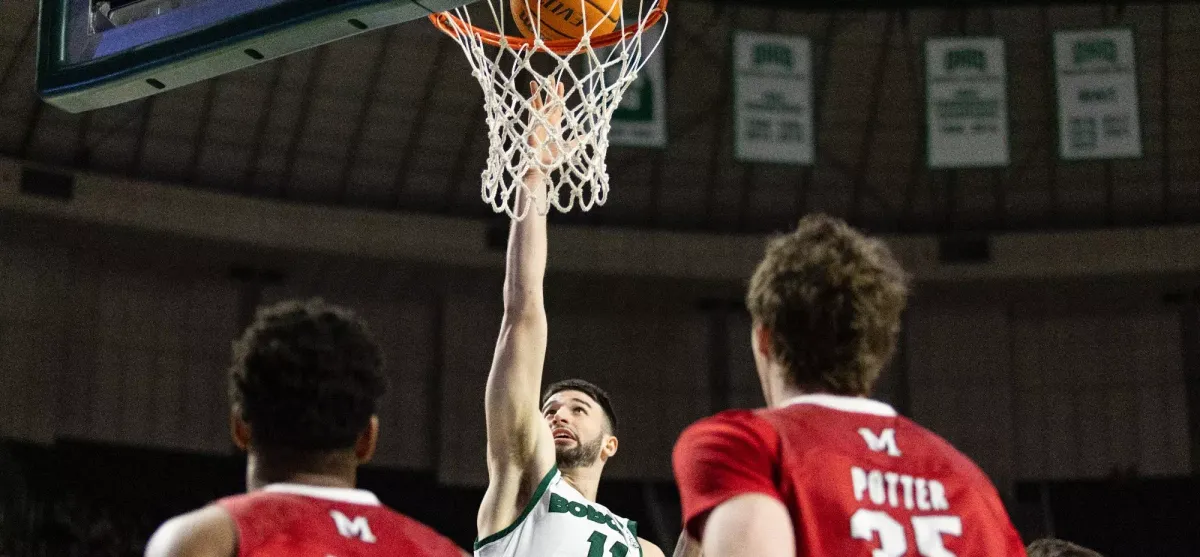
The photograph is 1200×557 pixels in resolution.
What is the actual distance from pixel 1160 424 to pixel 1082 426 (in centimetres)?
113

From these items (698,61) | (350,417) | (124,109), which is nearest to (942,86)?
(698,61)

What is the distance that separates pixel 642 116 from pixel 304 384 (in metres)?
16.3

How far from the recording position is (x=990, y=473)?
2214 centimetres

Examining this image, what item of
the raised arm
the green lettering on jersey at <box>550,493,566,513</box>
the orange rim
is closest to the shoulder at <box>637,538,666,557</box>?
the green lettering on jersey at <box>550,493,566,513</box>

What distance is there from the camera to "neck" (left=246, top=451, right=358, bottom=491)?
10.3 ft

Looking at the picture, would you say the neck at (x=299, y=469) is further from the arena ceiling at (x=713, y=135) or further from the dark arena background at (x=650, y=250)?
the arena ceiling at (x=713, y=135)

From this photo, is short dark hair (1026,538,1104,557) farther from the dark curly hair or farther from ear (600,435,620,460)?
the dark curly hair

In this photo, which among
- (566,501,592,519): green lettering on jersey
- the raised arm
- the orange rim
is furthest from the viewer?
the orange rim

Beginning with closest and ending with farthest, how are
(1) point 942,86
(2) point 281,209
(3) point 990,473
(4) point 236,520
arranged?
Result: (4) point 236,520, (1) point 942,86, (2) point 281,209, (3) point 990,473

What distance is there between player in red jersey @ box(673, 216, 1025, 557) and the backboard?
2.92 m

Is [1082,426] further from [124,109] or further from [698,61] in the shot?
[124,109]

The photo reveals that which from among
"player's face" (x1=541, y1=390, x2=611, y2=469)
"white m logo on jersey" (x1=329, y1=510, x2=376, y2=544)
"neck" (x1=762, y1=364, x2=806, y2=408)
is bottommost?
"player's face" (x1=541, y1=390, x2=611, y2=469)

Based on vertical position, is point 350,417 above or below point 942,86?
below

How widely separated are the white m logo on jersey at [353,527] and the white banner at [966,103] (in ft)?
54.6
